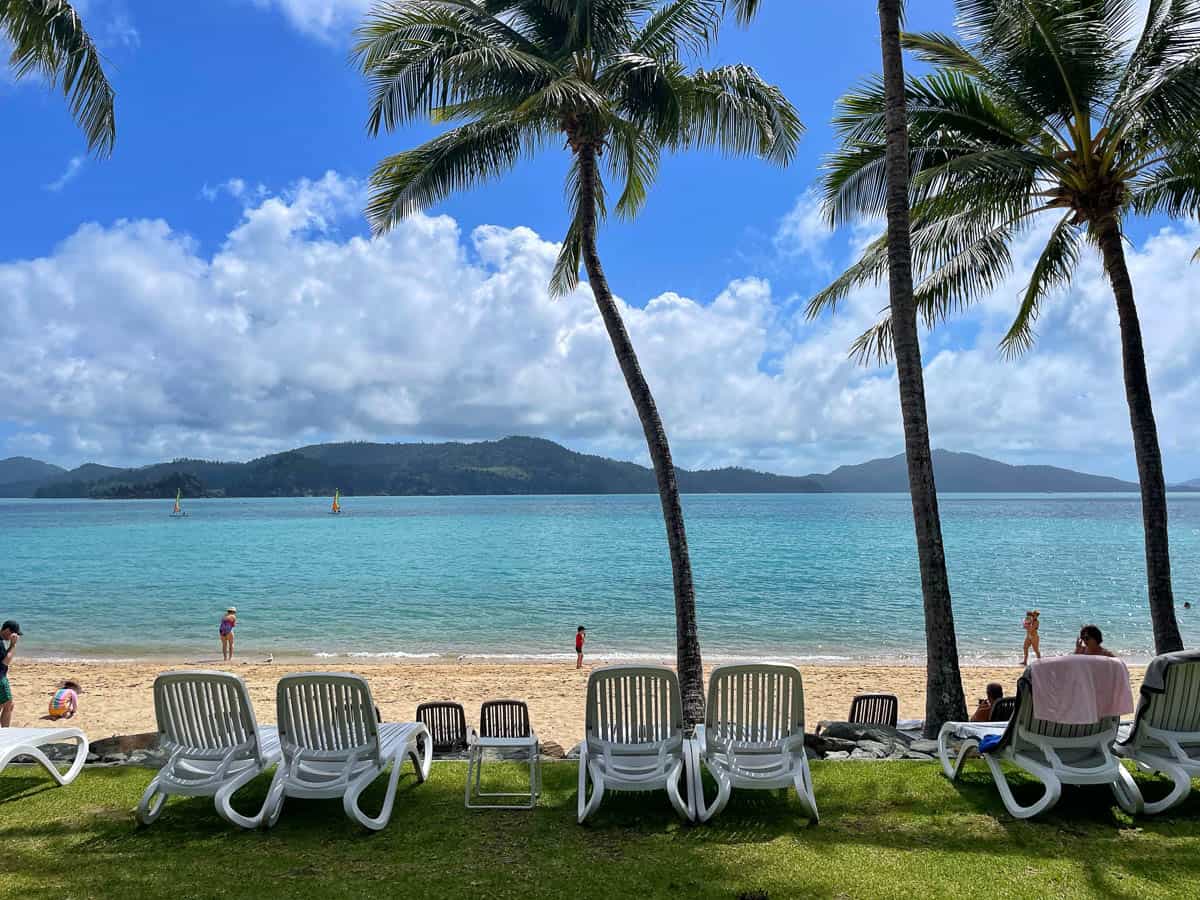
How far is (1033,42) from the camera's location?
28.5 feet

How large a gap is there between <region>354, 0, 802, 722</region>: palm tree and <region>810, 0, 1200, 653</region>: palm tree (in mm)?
1791

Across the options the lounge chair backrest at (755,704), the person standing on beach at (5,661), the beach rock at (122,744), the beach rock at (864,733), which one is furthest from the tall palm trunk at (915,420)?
the person standing on beach at (5,661)

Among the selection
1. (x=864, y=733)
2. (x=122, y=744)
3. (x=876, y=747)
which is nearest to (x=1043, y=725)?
(x=876, y=747)

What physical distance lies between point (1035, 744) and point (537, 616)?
80.0 ft

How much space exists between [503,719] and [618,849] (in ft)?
12.1

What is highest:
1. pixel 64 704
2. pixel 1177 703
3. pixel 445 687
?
pixel 1177 703

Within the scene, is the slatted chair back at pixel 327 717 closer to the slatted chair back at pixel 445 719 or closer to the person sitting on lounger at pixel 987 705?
the slatted chair back at pixel 445 719

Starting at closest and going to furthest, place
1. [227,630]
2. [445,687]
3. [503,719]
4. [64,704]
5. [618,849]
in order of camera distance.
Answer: [618,849] < [503,719] < [64,704] < [445,687] < [227,630]

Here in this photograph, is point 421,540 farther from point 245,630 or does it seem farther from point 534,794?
point 534,794

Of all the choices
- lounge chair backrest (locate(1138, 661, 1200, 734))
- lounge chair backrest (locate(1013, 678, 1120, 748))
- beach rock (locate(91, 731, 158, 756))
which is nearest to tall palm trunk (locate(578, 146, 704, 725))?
lounge chair backrest (locate(1013, 678, 1120, 748))

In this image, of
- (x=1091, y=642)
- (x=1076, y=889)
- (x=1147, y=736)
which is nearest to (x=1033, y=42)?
(x=1091, y=642)

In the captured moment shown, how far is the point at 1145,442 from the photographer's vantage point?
8.75m

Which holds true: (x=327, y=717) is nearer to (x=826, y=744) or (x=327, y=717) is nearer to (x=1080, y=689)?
(x=826, y=744)

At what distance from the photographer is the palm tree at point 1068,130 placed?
842cm
